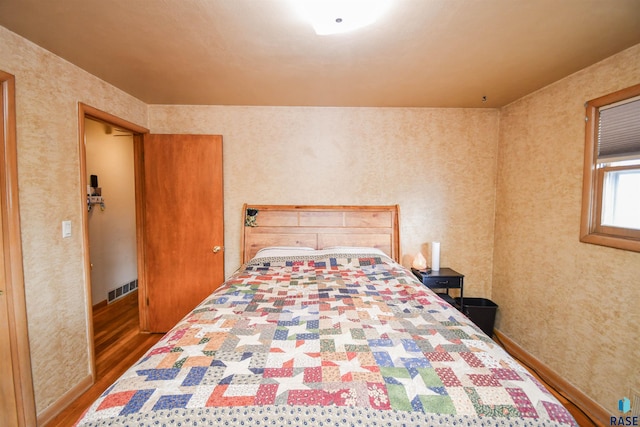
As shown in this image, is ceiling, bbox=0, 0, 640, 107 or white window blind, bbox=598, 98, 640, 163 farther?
white window blind, bbox=598, 98, 640, 163

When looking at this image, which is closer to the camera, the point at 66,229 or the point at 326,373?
the point at 326,373

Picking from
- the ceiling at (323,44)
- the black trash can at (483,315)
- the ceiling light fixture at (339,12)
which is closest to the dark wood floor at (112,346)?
→ the ceiling at (323,44)

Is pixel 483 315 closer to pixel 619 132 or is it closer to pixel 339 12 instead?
pixel 619 132

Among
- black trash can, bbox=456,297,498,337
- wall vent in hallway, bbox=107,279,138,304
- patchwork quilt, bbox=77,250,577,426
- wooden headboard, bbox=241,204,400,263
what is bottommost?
wall vent in hallway, bbox=107,279,138,304

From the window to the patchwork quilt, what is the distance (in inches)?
51.3

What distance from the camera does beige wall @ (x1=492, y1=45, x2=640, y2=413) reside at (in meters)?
1.78

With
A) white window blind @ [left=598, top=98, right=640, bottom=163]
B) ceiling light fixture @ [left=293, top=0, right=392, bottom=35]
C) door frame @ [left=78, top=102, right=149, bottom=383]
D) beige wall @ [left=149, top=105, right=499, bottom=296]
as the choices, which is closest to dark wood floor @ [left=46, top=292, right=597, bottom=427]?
door frame @ [left=78, top=102, right=149, bottom=383]

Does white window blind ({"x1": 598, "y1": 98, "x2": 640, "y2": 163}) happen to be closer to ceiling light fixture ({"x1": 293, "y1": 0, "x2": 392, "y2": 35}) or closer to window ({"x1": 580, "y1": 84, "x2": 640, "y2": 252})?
window ({"x1": 580, "y1": 84, "x2": 640, "y2": 252})

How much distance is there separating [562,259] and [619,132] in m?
0.97

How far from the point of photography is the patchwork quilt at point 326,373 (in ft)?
2.87

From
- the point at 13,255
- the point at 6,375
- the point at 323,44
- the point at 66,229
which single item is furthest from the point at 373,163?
the point at 6,375

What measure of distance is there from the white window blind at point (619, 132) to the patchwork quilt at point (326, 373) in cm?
158

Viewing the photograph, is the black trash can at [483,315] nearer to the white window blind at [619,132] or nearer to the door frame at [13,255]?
the white window blind at [619,132]

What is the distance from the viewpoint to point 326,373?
105 cm
